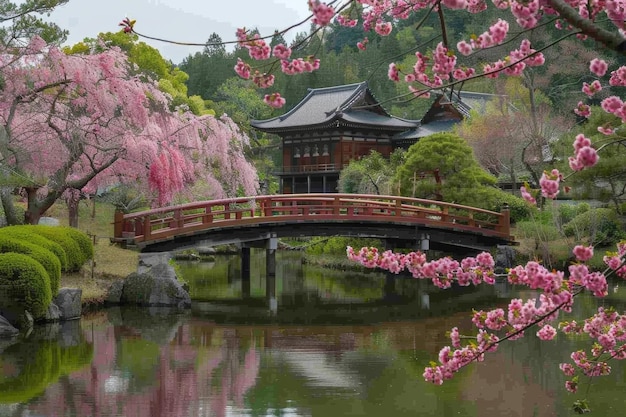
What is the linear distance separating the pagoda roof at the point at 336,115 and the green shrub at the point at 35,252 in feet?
73.6

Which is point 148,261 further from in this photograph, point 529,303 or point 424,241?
point 529,303

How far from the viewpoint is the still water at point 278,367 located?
9.09 meters

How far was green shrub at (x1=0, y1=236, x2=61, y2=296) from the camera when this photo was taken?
13.5 m

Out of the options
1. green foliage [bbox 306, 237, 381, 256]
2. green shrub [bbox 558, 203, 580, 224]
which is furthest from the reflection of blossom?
green shrub [bbox 558, 203, 580, 224]

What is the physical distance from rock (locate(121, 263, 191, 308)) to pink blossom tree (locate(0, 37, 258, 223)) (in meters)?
2.26

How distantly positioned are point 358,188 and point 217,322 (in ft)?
55.0

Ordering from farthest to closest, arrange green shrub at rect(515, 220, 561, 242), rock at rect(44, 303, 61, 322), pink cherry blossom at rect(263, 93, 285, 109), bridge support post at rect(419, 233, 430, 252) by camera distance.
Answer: green shrub at rect(515, 220, 561, 242) → bridge support post at rect(419, 233, 430, 252) → rock at rect(44, 303, 61, 322) → pink cherry blossom at rect(263, 93, 285, 109)

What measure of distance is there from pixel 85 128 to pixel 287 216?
5.28 metres

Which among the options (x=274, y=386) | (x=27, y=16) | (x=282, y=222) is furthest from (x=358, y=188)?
(x=274, y=386)

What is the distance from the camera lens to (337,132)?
37.5 metres

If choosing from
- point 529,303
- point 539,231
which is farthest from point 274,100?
point 539,231

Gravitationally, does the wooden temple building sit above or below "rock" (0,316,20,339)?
above

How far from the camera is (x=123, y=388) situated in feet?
32.4

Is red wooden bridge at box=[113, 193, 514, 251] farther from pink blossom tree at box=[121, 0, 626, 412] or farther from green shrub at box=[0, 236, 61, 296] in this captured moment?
pink blossom tree at box=[121, 0, 626, 412]
